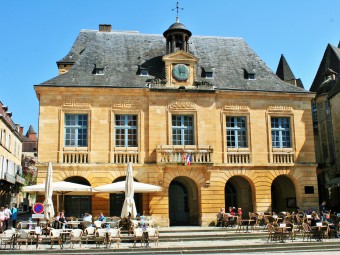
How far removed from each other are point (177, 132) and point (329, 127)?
12747mm

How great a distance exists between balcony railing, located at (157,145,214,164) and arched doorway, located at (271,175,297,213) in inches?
234

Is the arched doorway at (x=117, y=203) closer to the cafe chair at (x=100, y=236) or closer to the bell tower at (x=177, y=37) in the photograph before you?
the cafe chair at (x=100, y=236)

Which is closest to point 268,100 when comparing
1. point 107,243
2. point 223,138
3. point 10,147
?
point 223,138

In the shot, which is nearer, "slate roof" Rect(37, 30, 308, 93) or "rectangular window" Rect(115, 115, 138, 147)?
"rectangular window" Rect(115, 115, 138, 147)

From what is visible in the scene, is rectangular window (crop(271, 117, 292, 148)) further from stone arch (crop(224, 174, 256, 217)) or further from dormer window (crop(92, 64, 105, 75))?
dormer window (crop(92, 64, 105, 75))

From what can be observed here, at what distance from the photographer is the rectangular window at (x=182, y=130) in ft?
77.8

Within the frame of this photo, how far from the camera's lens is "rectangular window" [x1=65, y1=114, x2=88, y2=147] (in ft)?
75.0

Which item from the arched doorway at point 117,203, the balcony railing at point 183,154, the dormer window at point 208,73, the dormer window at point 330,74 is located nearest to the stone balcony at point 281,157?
the balcony railing at point 183,154

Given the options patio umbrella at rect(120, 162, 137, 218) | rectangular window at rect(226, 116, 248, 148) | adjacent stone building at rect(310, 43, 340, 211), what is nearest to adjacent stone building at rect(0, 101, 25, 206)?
patio umbrella at rect(120, 162, 137, 218)

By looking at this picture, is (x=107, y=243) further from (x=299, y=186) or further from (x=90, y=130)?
(x=299, y=186)

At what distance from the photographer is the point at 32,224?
655 inches

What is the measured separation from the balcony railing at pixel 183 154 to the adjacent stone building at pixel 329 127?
9.77m

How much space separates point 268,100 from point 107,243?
1401 cm

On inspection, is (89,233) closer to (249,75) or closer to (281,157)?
(281,157)
